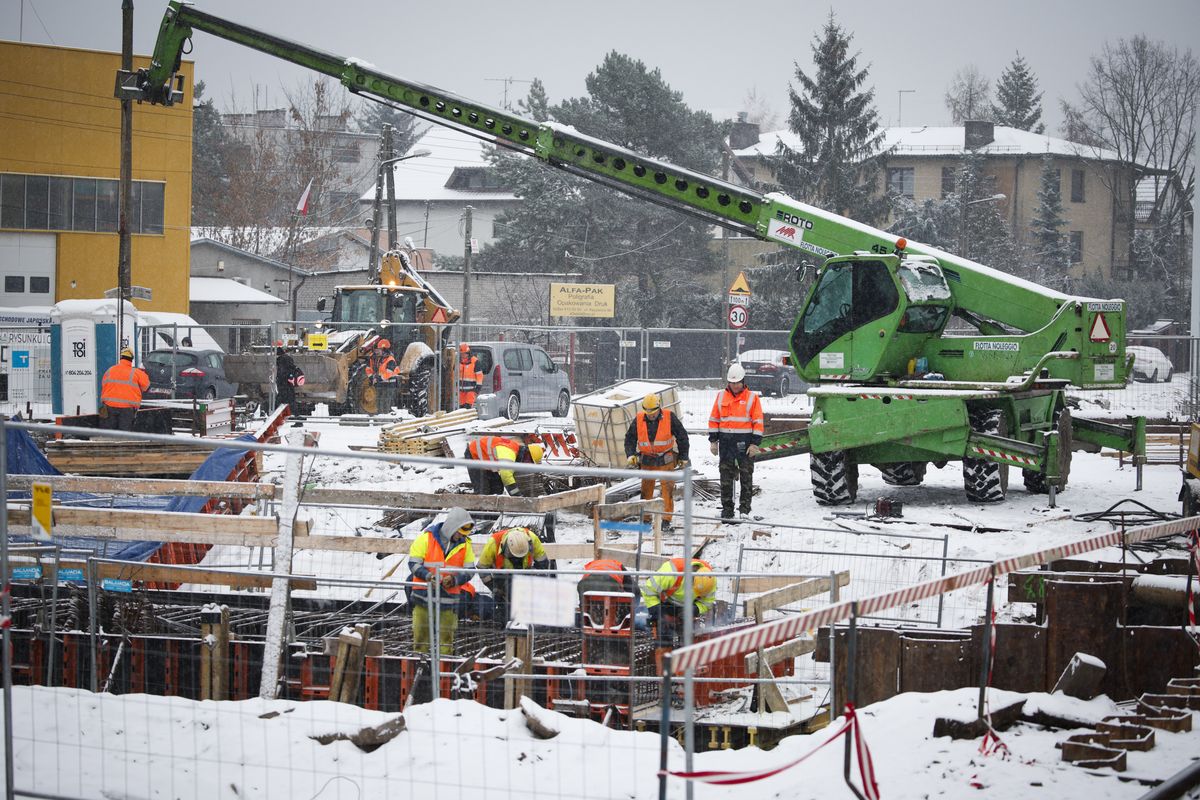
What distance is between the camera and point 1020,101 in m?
74.8

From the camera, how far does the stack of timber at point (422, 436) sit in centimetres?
1784

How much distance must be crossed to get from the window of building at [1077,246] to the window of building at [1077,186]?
161cm

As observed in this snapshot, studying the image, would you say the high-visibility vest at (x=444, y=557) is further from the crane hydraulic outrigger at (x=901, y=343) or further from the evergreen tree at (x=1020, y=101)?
the evergreen tree at (x=1020, y=101)

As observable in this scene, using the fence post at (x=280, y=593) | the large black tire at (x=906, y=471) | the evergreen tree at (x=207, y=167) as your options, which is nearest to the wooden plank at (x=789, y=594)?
the fence post at (x=280, y=593)

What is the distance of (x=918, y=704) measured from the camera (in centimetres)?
709

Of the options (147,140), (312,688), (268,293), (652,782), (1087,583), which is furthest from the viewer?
(268,293)

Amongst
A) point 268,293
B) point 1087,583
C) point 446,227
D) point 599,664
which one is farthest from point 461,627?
point 446,227

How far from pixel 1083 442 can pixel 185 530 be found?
38.5 ft

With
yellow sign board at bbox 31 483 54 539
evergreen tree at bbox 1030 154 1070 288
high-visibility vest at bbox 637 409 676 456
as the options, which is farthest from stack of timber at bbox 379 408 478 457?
evergreen tree at bbox 1030 154 1070 288

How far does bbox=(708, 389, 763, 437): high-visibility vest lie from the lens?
46.8 ft

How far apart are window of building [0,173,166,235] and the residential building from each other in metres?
28.1

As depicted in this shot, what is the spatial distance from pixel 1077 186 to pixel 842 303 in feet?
164

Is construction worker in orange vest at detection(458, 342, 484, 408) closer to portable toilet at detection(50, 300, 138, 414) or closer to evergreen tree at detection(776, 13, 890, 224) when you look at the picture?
portable toilet at detection(50, 300, 138, 414)

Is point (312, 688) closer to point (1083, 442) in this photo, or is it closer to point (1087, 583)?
point (1087, 583)
